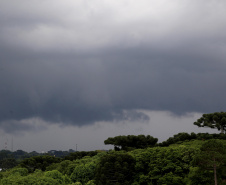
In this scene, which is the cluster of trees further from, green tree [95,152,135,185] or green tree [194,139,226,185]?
green tree [194,139,226,185]

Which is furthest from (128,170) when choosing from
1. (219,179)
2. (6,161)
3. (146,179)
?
(6,161)

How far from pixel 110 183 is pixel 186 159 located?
12364 millimetres

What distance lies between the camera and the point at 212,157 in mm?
38438

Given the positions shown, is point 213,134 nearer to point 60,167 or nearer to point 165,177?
point 165,177

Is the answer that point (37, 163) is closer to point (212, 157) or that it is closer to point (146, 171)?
point (146, 171)

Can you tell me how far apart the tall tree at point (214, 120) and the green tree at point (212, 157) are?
126 ft

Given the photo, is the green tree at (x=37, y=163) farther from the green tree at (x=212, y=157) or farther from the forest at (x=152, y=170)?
the green tree at (x=212, y=157)

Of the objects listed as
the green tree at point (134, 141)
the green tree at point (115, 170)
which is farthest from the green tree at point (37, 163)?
the green tree at point (115, 170)

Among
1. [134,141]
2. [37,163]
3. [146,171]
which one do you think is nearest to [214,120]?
[134,141]

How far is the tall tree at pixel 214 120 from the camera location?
250ft

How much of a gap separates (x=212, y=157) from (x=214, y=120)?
40740 mm

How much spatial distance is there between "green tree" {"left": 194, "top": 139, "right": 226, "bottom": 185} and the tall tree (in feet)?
126

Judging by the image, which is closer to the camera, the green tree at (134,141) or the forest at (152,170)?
the forest at (152,170)

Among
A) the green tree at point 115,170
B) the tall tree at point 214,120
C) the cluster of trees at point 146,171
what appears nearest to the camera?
the cluster of trees at point 146,171
